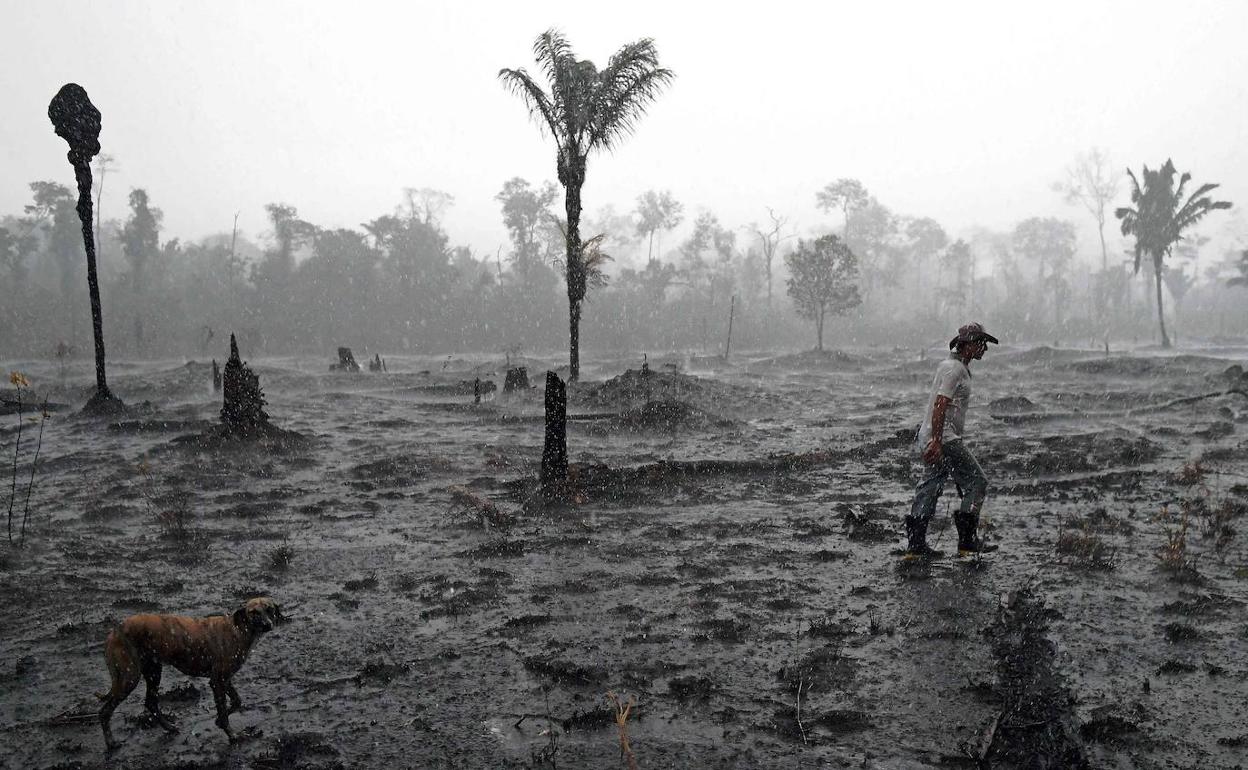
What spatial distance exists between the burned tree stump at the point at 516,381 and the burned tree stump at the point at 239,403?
855 centimetres

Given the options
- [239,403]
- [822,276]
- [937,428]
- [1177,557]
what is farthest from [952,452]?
[822,276]

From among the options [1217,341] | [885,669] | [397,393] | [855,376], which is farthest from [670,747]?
[1217,341]

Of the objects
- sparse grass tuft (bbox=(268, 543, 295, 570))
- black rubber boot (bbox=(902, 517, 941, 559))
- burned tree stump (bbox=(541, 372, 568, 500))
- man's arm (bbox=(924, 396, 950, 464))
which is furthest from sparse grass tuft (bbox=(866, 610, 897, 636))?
sparse grass tuft (bbox=(268, 543, 295, 570))

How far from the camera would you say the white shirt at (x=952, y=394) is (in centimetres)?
579

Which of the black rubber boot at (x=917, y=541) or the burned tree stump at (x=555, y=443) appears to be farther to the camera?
the burned tree stump at (x=555, y=443)

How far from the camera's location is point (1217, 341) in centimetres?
4634

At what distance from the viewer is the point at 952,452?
5906mm

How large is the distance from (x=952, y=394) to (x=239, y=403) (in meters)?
11.0

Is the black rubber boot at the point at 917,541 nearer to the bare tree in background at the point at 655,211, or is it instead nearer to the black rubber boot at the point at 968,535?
the black rubber boot at the point at 968,535

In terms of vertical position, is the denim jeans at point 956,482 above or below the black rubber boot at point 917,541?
above

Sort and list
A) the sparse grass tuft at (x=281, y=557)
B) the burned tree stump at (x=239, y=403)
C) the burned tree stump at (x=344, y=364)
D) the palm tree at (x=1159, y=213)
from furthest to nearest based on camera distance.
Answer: the palm tree at (x=1159, y=213)
the burned tree stump at (x=344, y=364)
the burned tree stump at (x=239, y=403)
the sparse grass tuft at (x=281, y=557)

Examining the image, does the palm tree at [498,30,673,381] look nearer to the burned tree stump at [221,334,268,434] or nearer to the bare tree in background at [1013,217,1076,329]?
the burned tree stump at [221,334,268,434]

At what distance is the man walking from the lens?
19.1 feet

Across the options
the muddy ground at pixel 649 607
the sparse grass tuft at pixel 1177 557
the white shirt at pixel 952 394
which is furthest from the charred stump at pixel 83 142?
the sparse grass tuft at pixel 1177 557
